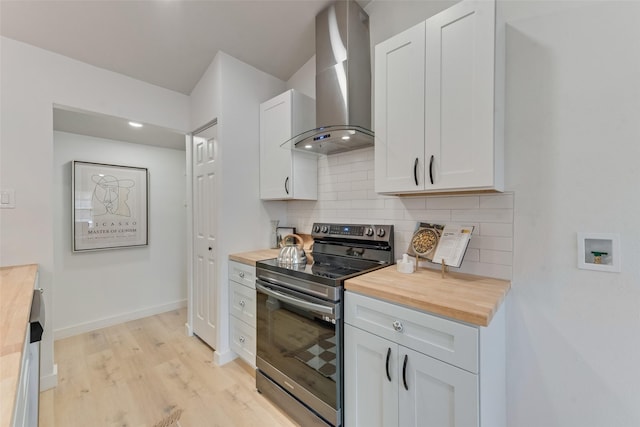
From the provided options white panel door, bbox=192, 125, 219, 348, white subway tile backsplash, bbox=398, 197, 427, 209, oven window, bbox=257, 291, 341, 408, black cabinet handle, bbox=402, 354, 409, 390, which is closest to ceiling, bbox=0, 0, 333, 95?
white panel door, bbox=192, 125, 219, 348

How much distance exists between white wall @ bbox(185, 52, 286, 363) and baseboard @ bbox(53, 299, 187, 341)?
156 cm

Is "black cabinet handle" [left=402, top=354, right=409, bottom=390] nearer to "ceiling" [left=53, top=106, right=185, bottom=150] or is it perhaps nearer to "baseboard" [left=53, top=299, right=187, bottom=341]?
"ceiling" [left=53, top=106, right=185, bottom=150]

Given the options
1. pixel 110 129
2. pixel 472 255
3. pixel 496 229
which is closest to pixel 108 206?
pixel 110 129

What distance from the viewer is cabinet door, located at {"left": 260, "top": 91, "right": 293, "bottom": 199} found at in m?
2.28

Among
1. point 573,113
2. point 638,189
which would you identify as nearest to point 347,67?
point 573,113

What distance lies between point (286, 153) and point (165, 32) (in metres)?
1.31

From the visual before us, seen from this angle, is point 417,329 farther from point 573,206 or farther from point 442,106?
point 442,106

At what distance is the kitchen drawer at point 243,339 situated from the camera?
82.6 inches

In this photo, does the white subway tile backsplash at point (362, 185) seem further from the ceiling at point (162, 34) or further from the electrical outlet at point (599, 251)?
the ceiling at point (162, 34)

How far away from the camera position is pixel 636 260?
3.67 feet

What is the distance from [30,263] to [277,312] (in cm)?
185

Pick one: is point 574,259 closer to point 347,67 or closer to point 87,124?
point 347,67

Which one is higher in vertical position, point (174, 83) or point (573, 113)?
point (174, 83)

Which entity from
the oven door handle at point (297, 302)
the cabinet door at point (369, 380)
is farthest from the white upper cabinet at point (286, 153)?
the cabinet door at point (369, 380)
